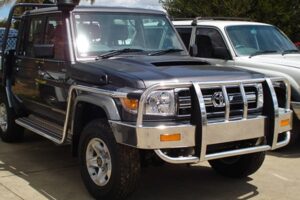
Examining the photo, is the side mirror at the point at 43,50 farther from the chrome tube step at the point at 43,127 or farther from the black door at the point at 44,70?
the chrome tube step at the point at 43,127

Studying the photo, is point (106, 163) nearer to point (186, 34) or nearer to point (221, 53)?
point (221, 53)

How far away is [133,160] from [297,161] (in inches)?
121

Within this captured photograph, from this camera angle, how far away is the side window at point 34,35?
669 centimetres

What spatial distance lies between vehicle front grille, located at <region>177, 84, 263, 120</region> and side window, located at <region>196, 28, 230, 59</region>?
10.1 ft

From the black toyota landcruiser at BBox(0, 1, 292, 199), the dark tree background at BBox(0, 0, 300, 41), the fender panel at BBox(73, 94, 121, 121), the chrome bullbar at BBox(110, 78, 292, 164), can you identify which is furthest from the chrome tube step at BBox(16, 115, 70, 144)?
the dark tree background at BBox(0, 0, 300, 41)

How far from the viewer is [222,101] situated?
4734 mm

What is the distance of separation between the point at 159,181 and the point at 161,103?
5.23 feet

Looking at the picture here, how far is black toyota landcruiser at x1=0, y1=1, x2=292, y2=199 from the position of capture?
14.8 ft

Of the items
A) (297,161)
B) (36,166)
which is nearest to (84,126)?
(36,166)

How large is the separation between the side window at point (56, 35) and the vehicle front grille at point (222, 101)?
1831 mm

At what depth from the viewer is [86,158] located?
511 cm

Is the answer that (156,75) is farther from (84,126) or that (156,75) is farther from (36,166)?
(36,166)

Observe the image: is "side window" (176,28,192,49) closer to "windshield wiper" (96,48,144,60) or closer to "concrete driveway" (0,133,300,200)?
"concrete driveway" (0,133,300,200)

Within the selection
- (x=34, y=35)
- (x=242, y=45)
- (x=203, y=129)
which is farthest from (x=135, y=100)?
(x=242, y=45)
